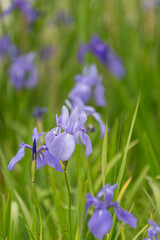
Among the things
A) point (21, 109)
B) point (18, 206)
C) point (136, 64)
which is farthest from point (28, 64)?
point (18, 206)

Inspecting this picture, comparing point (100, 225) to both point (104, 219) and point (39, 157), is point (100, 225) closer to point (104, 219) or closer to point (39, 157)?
point (104, 219)

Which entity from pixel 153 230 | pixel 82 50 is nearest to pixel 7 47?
pixel 82 50

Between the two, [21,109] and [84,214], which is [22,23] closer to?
[21,109]

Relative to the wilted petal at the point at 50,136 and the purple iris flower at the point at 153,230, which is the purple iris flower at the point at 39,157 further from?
the purple iris flower at the point at 153,230

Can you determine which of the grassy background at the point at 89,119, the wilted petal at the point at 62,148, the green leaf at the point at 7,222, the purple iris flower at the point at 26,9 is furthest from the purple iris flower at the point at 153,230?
the purple iris flower at the point at 26,9

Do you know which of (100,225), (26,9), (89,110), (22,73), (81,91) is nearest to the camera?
(100,225)

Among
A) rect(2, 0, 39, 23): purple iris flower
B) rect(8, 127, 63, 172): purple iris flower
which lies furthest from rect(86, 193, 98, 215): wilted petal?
rect(2, 0, 39, 23): purple iris flower
